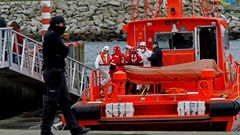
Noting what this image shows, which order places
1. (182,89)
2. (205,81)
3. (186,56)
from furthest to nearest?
(186,56) < (182,89) < (205,81)

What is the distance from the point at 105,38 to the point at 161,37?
54478mm

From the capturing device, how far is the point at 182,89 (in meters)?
16.2

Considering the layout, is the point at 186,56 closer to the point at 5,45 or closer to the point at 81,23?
the point at 5,45

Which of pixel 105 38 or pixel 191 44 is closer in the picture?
pixel 191 44

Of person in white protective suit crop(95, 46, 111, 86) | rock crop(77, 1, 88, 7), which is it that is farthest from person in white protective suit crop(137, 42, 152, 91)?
rock crop(77, 1, 88, 7)

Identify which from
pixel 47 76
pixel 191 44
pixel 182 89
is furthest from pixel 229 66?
pixel 47 76

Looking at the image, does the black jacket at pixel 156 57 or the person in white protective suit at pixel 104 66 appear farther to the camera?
the person in white protective suit at pixel 104 66

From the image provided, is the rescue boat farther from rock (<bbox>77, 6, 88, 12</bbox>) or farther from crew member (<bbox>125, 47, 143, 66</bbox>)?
rock (<bbox>77, 6, 88, 12</bbox>)

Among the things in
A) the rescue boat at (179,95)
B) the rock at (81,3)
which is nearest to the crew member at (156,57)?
the rescue boat at (179,95)

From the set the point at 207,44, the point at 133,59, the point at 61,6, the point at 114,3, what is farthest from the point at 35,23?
the point at 133,59

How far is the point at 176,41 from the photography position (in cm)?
1764

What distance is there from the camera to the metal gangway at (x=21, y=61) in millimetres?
17156

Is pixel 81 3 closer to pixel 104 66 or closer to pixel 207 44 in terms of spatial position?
pixel 104 66

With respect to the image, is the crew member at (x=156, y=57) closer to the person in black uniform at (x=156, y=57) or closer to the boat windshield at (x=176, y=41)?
the person in black uniform at (x=156, y=57)
